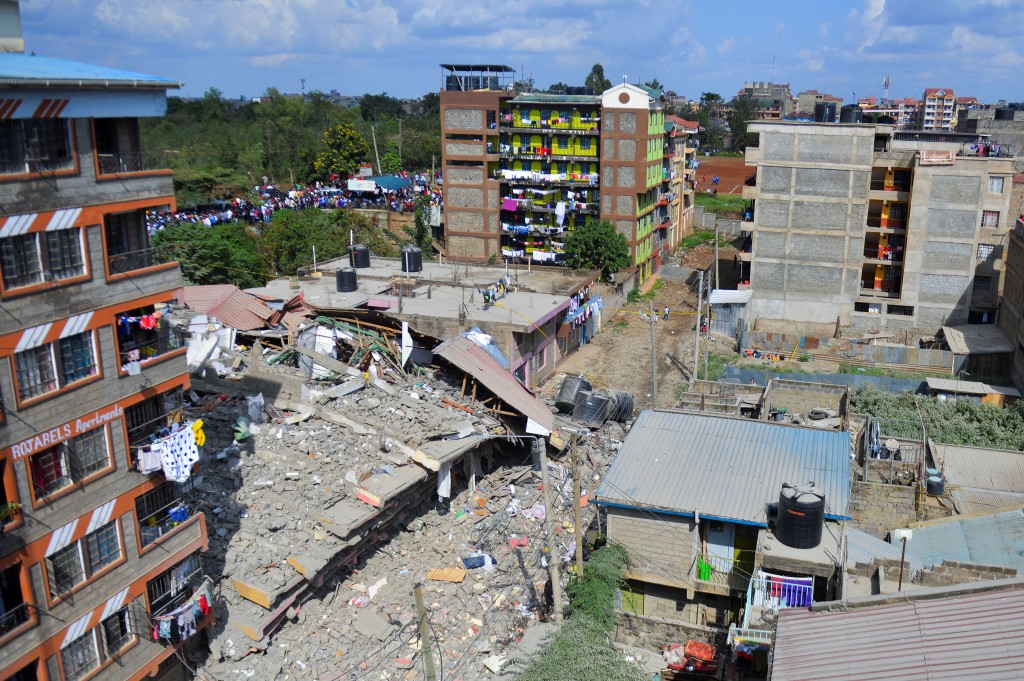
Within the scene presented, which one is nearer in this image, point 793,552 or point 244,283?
point 793,552

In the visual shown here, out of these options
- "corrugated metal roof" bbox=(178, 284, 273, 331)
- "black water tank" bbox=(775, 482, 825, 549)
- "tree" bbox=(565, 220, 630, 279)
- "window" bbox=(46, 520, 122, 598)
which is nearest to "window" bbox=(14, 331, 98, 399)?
"window" bbox=(46, 520, 122, 598)

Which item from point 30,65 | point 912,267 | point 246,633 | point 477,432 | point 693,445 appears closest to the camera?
point 30,65

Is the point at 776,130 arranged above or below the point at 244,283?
above

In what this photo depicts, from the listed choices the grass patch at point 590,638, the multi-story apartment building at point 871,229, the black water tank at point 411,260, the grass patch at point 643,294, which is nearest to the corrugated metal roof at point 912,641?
the grass patch at point 590,638

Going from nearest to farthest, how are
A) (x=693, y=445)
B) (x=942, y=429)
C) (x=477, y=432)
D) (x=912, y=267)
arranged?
(x=693, y=445), (x=477, y=432), (x=942, y=429), (x=912, y=267)

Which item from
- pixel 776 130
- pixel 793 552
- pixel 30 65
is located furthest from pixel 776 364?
pixel 30 65

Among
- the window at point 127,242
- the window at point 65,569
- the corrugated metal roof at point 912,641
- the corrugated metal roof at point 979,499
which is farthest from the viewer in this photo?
the corrugated metal roof at point 979,499

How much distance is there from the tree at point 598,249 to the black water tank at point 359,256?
15980mm

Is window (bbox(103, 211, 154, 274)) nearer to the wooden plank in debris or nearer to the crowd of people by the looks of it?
the wooden plank in debris

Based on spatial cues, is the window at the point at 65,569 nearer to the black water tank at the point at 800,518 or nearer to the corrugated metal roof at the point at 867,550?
the black water tank at the point at 800,518

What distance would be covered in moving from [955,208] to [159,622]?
38.2 meters

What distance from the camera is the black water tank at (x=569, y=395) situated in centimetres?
2811

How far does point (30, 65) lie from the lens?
1266 centimetres

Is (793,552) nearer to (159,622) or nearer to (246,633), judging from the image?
(246,633)
